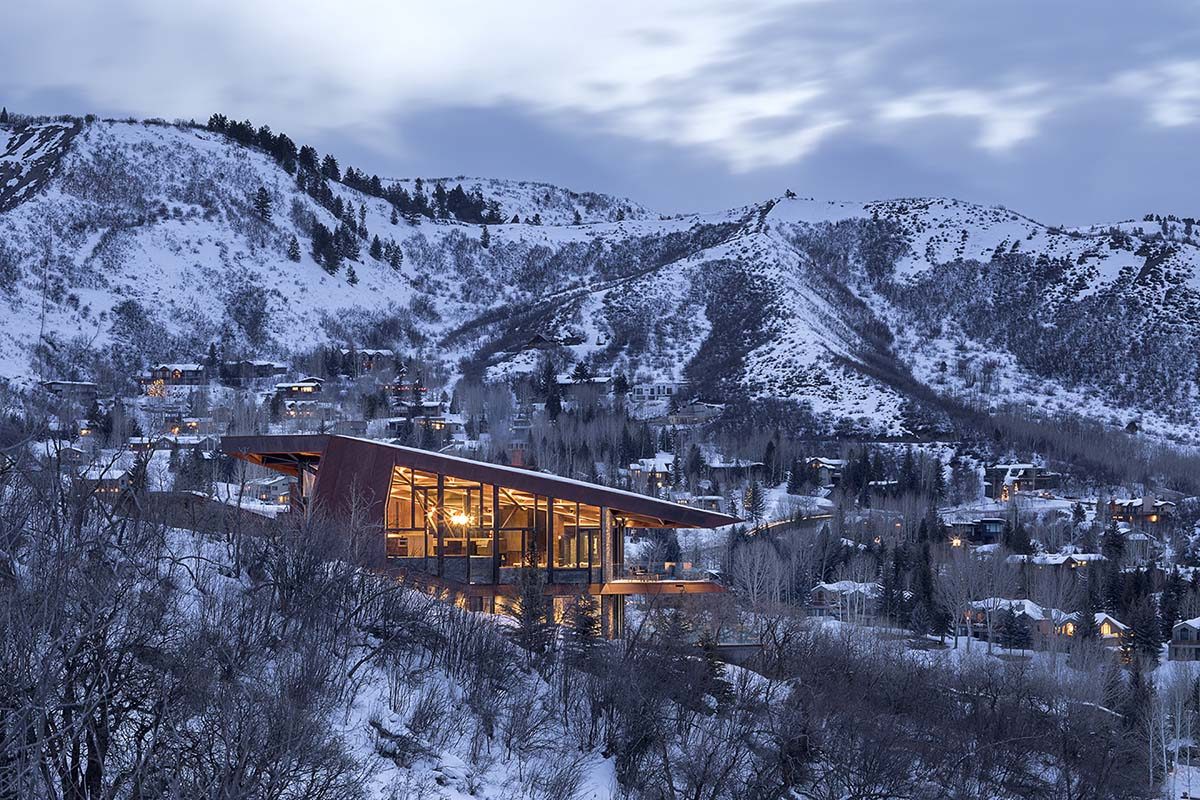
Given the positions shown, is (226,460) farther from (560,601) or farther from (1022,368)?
(1022,368)

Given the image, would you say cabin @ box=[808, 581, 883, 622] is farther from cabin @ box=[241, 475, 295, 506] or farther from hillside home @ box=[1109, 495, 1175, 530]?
hillside home @ box=[1109, 495, 1175, 530]

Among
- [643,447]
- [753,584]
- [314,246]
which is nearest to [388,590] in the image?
[753,584]

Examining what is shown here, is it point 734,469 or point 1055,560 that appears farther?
point 734,469

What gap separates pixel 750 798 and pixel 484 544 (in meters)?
8.86

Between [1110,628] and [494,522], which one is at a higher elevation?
[494,522]

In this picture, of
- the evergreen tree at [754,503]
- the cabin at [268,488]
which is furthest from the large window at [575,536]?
the evergreen tree at [754,503]

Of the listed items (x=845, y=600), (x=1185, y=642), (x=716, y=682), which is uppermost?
(x=716, y=682)

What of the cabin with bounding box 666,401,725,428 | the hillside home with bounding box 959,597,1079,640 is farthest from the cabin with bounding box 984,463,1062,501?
the hillside home with bounding box 959,597,1079,640

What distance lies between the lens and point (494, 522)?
28.7 metres

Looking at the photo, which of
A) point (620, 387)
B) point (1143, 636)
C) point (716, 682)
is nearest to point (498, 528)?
point (716, 682)

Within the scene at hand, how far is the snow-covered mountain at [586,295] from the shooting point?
128 metres

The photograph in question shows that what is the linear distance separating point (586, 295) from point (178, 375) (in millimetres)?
60039

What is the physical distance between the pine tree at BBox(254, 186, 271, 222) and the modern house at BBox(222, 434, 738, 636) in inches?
5184

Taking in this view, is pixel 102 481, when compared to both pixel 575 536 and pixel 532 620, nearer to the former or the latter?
pixel 532 620
